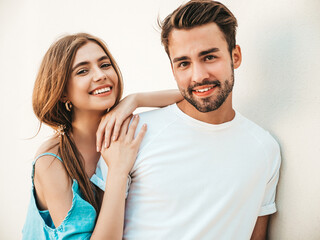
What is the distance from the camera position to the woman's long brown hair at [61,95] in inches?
61.7

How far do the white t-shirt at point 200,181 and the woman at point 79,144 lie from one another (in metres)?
0.11

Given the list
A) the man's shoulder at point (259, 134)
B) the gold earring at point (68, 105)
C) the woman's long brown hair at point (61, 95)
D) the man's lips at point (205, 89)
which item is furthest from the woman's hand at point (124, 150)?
the man's shoulder at point (259, 134)

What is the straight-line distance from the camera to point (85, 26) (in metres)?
2.84

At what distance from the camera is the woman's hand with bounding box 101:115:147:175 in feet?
4.65

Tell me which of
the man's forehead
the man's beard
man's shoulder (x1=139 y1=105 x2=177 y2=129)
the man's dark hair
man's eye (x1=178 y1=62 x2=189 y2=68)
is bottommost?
man's shoulder (x1=139 y1=105 x2=177 y2=129)

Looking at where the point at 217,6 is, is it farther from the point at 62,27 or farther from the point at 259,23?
the point at 62,27

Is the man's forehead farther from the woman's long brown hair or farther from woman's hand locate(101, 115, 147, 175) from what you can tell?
the woman's long brown hair

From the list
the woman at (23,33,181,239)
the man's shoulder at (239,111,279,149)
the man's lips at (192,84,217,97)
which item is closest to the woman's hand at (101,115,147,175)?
the woman at (23,33,181,239)

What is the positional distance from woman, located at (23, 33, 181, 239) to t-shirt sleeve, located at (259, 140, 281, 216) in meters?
0.59

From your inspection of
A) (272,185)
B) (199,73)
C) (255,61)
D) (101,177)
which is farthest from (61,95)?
(272,185)

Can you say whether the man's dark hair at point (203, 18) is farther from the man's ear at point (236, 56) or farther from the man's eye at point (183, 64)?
the man's eye at point (183, 64)

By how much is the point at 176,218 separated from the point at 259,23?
1032mm

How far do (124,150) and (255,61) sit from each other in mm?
807

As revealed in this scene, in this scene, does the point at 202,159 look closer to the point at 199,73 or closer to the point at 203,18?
the point at 199,73
